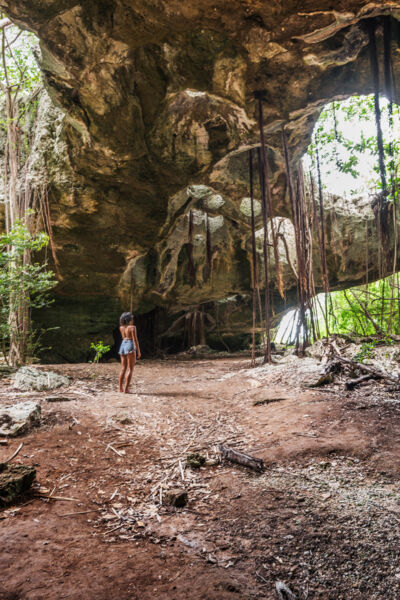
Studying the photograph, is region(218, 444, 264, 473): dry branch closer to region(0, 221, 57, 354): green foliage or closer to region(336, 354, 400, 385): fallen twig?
region(336, 354, 400, 385): fallen twig

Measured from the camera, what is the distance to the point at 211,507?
5.52 ft

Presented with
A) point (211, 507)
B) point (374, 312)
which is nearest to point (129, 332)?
point (211, 507)

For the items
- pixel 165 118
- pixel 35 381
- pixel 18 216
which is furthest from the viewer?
pixel 18 216

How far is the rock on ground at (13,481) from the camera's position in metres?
1.60

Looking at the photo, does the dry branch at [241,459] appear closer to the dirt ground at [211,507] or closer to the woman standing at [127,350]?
the dirt ground at [211,507]

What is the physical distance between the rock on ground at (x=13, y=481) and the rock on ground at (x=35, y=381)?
2.37 m

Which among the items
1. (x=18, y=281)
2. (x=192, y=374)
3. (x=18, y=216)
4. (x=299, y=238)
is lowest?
(x=192, y=374)

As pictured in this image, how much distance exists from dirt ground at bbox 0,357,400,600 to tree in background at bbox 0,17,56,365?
2561 mm

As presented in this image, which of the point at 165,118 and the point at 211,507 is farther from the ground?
the point at 165,118

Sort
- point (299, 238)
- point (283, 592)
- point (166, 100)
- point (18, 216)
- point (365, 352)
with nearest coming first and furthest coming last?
point (283, 592)
point (365, 352)
point (166, 100)
point (299, 238)
point (18, 216)

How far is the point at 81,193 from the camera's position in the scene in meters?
6.24

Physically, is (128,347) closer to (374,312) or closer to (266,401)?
(266,401)

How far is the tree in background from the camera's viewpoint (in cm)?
486

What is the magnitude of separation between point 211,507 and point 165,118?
17.2 ft
